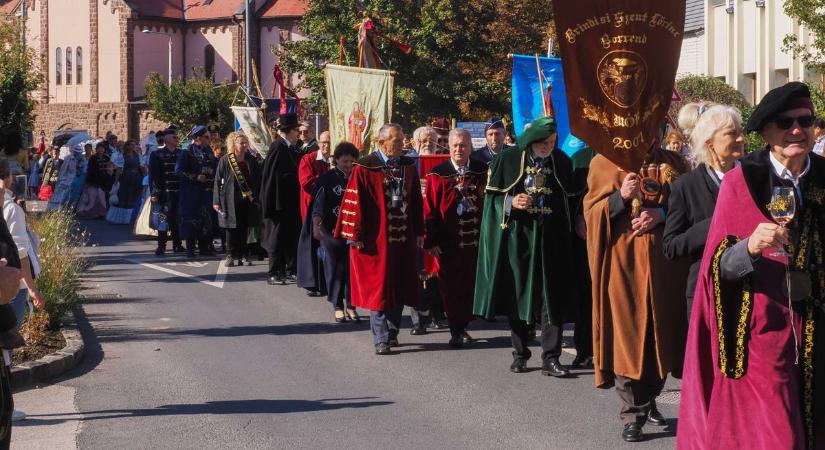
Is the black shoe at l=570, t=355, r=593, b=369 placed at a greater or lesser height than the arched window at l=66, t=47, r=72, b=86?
lesser

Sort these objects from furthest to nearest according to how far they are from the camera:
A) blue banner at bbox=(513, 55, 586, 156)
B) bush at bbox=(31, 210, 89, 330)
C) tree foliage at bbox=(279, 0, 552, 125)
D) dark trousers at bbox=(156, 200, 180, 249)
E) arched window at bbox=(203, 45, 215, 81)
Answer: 1. arched window at bbox=(203, 45, 215, 81)
2. tree foliage at bbox=(279, 0, 552, 125)
3. dark trousers at bbox=(156, 200, 180, 249)
4. blue banner at bbox=(513, 55, 586, 156)
5. bush at bbox=(31, 210, 89, 330)

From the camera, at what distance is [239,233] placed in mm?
19906

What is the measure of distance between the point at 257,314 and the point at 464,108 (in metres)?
26.5

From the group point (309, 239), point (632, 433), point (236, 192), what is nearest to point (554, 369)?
point (632, 433)

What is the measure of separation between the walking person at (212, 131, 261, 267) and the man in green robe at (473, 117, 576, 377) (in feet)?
30.0

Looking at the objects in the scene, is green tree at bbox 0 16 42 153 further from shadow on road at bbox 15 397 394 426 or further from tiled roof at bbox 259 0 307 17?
tiled roof at bbox 259 0 307 17

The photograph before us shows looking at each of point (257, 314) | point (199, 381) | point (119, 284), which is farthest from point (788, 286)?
point (119, 284)

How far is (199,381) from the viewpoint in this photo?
10.4m

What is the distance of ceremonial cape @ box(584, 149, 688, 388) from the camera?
322 inches

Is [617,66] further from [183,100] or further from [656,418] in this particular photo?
[183,100]

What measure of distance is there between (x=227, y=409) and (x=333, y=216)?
4524mm

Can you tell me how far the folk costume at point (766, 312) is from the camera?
5418mm

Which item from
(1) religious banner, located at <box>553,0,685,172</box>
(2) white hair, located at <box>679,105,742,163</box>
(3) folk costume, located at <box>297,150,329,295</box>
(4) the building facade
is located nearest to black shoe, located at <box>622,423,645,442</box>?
(1) religious banner, located at <box>553,0,685,172</box>

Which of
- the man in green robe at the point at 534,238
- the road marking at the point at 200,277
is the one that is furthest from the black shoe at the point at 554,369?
the road marking at the point at 200,277
